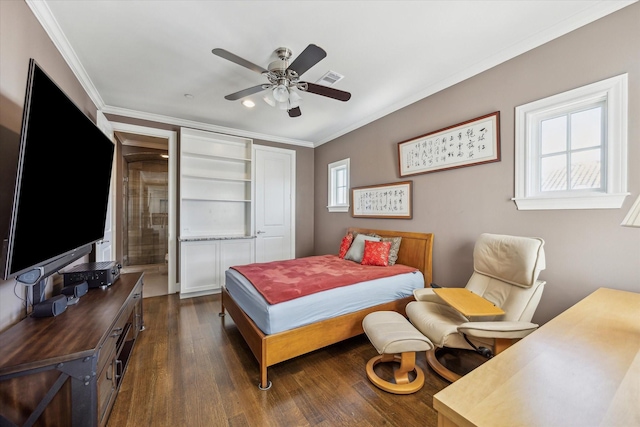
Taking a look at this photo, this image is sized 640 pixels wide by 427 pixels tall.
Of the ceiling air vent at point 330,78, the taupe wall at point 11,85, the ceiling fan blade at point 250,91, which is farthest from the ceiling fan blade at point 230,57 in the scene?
the taupe wall at point 11,85

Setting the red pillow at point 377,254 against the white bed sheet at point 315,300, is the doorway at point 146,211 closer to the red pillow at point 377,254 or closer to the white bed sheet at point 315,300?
the white bed sheet at point 315,300

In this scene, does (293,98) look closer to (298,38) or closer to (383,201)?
(298,38)

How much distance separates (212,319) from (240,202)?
2157 millimetres

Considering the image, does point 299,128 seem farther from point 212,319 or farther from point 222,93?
point 212,319

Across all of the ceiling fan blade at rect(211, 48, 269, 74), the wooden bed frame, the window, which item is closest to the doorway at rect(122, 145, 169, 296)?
the window

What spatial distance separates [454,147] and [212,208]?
3716mm

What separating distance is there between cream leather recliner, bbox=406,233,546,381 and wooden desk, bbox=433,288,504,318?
77mm

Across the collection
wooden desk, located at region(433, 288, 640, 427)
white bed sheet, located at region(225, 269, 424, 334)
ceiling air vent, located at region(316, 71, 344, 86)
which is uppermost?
ceiling air vent, located at region(316, 71, 344, 86)

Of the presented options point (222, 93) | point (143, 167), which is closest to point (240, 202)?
point (222, 93)

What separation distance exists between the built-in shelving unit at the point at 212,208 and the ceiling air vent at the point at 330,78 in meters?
2.05

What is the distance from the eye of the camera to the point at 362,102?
3314 millimetres

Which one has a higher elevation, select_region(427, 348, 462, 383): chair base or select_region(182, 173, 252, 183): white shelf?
select_region(182, 173, 252, 183): white shelf

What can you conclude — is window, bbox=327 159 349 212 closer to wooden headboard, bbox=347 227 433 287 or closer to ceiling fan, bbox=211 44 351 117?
wooden headboard, bbox=347 227 433 287

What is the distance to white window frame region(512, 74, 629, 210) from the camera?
1701mm
